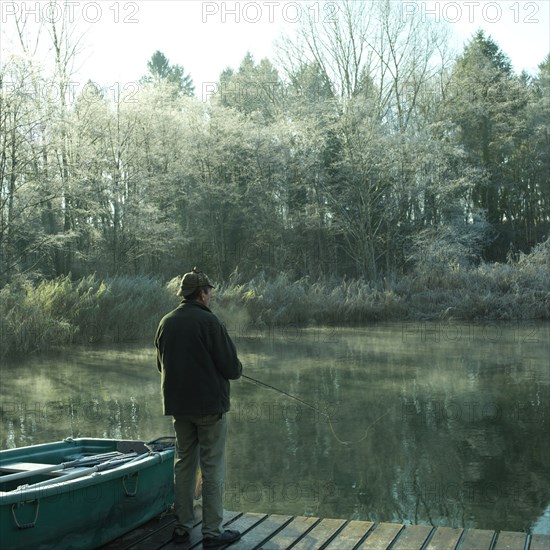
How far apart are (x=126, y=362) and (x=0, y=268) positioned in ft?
17.0

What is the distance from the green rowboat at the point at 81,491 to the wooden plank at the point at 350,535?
1.23 metres

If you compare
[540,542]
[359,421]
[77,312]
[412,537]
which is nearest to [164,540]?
[412,537]

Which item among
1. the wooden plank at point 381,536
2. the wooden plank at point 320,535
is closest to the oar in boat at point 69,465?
the wooden plank at point 320,535

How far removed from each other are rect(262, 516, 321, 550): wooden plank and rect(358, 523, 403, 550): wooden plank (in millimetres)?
382

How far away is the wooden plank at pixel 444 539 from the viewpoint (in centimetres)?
436

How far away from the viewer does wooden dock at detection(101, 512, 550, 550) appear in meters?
4.38

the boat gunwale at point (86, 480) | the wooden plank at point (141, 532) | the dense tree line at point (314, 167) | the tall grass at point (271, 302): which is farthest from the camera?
the dense tree line at point (314, 167)

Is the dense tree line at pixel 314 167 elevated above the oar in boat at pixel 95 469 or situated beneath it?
elevated above

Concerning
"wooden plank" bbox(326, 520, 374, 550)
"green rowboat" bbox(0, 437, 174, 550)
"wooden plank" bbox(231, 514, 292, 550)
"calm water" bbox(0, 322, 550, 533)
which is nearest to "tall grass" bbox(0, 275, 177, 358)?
"calm water" bbox(0, 322, 550, 533)

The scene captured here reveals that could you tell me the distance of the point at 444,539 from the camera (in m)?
4.49

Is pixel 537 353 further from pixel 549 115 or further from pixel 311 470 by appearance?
pixel 549 115

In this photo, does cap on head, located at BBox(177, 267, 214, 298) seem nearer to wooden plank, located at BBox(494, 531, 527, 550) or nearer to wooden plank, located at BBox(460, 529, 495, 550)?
wooden plank, located at BBox(460, 529, 495, 550)

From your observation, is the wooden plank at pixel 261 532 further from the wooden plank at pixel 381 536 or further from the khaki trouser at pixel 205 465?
the wooden plank at pixel 381 536

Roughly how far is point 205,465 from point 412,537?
130 centimetres
